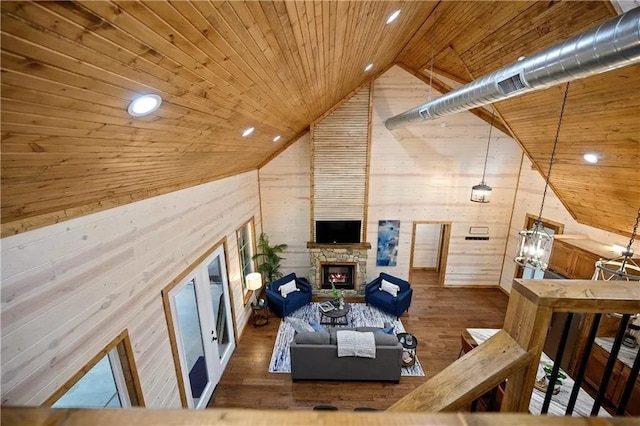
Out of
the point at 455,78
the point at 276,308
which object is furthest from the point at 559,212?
the point at 276,308

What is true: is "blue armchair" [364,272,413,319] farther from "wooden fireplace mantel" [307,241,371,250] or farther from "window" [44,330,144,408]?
"window" [44,330,144,408]

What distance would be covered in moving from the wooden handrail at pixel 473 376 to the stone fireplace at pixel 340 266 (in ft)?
18.7

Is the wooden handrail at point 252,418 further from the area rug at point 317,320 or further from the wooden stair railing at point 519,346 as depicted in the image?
the area rug at point 317,320

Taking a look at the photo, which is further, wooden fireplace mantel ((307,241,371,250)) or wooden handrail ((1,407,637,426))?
wooden fireplace mantel ((307,241,371,250))

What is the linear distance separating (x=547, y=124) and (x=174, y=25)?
481 centimetres

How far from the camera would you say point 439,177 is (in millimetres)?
6668

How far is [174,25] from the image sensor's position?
1079 mm

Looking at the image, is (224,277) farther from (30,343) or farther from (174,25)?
(174,25)

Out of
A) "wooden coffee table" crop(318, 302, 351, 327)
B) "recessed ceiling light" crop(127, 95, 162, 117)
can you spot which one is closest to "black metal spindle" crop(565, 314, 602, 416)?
"recessed ceiling light" crop(127, 95, 162, 117)

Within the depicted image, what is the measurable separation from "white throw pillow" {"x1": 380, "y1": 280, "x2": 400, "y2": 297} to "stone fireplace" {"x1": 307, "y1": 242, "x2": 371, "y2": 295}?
1.96ft

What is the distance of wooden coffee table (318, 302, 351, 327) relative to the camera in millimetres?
5582

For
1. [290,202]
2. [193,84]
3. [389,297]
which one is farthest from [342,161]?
[193,84]

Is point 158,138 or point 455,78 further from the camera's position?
point 455,78

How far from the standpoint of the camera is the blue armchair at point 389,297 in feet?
19.6
